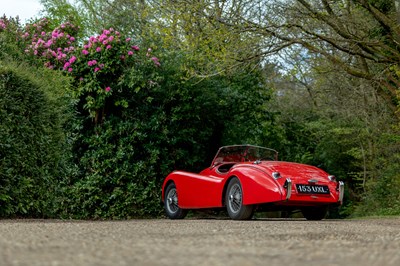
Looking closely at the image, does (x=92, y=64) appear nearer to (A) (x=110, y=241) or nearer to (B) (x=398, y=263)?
(A) (x=110, y=241)

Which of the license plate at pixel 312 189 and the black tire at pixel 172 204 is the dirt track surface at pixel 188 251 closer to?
the license plate at pixel 312 189

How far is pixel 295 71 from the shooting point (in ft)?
50.1

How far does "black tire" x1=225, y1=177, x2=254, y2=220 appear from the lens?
1020cm

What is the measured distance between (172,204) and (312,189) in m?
3.45

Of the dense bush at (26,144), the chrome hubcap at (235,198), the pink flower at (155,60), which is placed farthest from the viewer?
the pink flower at (155,60)

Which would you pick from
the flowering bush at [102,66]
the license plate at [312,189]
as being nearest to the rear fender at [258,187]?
the license plate at [312,189]

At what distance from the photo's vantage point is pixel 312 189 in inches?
394

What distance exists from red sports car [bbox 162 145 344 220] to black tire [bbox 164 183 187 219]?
0.48 feet

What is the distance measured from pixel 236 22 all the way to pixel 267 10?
1019 millimetres

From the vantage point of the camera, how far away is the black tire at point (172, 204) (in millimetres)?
12219

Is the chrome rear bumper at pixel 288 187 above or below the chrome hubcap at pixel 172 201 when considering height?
above

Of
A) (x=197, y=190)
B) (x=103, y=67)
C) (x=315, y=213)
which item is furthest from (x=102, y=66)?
(x=315, y=213)

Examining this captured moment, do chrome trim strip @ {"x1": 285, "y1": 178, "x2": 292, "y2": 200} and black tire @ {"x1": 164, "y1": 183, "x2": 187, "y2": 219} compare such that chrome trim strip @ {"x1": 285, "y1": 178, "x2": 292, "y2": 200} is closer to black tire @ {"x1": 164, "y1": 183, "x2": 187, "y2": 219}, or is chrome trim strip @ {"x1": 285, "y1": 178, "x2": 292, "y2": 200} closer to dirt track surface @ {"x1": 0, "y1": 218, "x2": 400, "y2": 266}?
black tire @ {"x1": 164, "y1": 183, "x2": 187, "y2": 219}

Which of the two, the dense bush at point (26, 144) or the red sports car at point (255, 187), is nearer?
the dense bush at point (26, 144)
